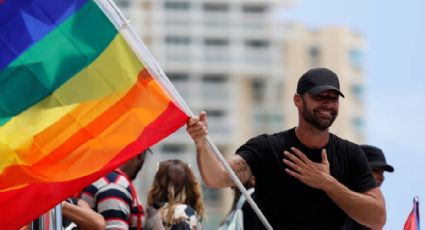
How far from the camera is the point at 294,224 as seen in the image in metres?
9.79

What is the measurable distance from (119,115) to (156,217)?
5.79ft

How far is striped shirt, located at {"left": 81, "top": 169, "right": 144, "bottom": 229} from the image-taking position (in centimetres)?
1070

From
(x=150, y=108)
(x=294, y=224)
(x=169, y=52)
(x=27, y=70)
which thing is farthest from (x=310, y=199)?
(x=169, y=52)

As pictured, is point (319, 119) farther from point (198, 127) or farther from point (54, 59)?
point (54, 59)

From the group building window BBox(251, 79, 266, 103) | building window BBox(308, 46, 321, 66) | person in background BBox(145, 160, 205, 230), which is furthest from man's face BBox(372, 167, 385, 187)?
building window BBox(308, 46, 321, 66)

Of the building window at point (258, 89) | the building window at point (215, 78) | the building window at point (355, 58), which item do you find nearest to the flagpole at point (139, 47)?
the building window at point (215, 78)

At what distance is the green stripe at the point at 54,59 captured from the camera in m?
9.20

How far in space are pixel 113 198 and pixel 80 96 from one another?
1533mm

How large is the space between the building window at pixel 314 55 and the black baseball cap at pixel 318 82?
10559 cm

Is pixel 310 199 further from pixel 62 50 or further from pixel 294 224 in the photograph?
pixel 62 50

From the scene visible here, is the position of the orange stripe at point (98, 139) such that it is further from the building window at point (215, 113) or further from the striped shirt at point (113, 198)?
the building window at point (215, 113)

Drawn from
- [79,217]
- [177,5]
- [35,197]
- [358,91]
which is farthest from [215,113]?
[35,197]

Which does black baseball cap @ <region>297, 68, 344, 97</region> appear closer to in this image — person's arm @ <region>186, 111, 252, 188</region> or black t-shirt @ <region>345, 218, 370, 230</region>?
person's arm @ <region>186, 111, 252, 188</region>

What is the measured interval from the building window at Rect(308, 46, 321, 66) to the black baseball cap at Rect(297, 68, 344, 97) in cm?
10559
